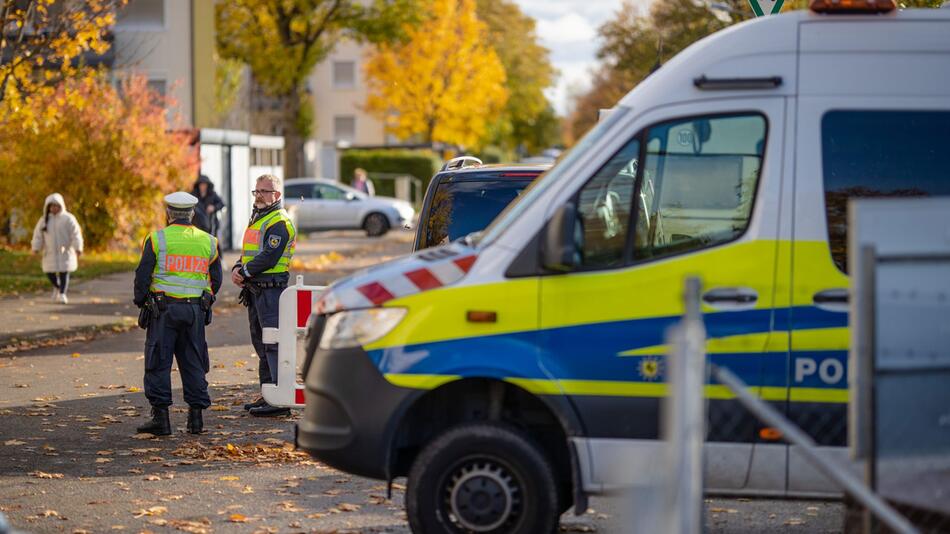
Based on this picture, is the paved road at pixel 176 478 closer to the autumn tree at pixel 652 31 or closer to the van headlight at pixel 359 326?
the van headlight at pixel 359 326

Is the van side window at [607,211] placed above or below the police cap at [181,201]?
below

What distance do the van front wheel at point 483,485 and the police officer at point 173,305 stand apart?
4.40 m

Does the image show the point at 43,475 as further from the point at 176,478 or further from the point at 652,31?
the point at 652,31

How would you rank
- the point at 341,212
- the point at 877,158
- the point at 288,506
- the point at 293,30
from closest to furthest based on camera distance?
the point at 877,158 < the point at 288,506 < the point at 341,212 < the point at 293,30

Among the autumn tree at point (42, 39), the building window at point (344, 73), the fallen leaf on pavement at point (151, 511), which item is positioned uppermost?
the building window at point (344, 73)

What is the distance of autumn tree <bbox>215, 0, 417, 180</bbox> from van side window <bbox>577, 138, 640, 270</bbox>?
43742 mm

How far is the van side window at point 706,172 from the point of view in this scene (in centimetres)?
679

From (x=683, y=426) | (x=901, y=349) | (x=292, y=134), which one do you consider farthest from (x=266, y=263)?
(x=292, y=134)

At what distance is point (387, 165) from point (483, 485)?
2057 inches

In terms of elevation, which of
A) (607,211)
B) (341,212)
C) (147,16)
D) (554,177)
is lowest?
(607,211)

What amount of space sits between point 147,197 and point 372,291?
21.0 meters

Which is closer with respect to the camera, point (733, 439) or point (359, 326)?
point (733, 439)

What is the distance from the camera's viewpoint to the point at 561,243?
6.63 m

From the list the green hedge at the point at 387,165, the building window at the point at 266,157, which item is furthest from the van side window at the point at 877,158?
the green hedge at the point at 387,165
